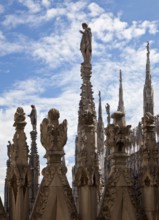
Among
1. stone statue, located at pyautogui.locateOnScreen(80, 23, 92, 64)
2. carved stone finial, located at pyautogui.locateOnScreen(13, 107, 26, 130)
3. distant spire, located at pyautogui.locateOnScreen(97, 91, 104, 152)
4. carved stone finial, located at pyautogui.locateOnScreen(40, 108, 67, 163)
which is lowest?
carved stone finial, located at pyautogui.locateOnScreen(40, 108, 67, 163)

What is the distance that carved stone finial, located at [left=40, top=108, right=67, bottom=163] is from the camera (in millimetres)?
7586

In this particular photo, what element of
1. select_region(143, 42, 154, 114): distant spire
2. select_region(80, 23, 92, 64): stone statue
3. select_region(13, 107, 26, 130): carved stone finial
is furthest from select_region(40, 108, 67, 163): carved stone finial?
select_region(143, 42, 154, 114): distant spire

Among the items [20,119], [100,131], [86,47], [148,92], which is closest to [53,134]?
[20,119]

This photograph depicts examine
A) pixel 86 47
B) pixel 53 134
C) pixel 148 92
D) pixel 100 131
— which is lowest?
pixel 53 134

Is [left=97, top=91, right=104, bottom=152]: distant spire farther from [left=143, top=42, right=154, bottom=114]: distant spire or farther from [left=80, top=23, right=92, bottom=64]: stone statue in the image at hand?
[left=80, top=23, right=92, bottom=64]: stone statue

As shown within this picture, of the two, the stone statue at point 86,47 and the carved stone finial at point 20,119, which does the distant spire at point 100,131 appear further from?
the carved stone finial at point 20,119

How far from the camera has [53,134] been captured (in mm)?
7594

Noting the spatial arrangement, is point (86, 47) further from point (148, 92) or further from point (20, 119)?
point (148, 92)

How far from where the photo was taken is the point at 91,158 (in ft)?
25.2

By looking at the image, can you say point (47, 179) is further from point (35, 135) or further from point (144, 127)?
point (35, 135)

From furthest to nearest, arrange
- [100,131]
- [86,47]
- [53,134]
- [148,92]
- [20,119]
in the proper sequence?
1. [148,92]
2. [100,131]
3. [86,47]
4. [20,119]
5. [53,134]

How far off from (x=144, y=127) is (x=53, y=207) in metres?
1.90

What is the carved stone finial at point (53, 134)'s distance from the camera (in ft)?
24.9

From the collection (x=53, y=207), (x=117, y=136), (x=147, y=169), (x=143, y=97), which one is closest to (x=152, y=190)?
(x=147, y=169)
